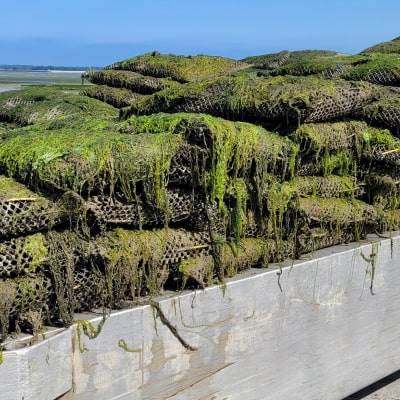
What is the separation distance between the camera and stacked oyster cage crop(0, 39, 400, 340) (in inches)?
118

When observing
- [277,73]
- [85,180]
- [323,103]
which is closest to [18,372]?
[85,180]

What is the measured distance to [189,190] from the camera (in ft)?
11.5

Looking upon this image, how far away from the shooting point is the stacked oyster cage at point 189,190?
118 inches

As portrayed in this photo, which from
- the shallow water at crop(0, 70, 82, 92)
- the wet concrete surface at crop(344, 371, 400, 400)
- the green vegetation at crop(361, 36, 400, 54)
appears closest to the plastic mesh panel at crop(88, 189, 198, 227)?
the wet concrete surface at crop(344, 371, 400, 400)

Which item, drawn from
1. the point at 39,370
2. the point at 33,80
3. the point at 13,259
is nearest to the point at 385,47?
the point at 13,259

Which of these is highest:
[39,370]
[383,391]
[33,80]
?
[39,370]

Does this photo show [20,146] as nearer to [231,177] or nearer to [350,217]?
[231,177]

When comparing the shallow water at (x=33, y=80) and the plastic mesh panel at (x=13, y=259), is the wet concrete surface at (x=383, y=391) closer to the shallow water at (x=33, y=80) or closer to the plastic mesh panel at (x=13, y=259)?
the plastic mesh panel at (x=13, y=259)

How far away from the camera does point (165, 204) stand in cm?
338

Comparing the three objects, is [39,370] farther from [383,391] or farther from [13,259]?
[383,391]

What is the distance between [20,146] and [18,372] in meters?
1.10

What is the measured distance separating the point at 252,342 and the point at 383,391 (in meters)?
1.48

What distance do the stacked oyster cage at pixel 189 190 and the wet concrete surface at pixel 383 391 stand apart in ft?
3.49

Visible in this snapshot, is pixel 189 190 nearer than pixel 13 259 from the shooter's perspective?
No
